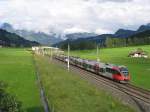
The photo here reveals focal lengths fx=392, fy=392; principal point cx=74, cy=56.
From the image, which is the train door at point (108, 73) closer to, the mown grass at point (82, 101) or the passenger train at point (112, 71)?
the passenger train at point (112, 71)

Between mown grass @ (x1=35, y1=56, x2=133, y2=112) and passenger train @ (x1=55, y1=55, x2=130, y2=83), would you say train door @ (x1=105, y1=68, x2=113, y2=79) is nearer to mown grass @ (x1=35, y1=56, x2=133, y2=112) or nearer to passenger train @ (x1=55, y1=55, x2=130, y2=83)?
passenger train @ (x1=55, y1=55, x2=130, y2=83)

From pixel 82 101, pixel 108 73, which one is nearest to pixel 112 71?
pixel 108 73

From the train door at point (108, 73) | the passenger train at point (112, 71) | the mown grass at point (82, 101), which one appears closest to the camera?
the mown grass at point (82, 101)

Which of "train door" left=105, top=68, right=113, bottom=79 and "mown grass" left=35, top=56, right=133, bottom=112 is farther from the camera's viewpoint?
"train door" left=105, top=68, right=113, bottom=79

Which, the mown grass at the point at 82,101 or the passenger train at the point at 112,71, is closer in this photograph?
the mown grass at the point at 82,101

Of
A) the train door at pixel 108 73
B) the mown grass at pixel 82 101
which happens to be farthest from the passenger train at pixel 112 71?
the mown grass at pixel 82 101

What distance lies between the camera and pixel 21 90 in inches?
2267

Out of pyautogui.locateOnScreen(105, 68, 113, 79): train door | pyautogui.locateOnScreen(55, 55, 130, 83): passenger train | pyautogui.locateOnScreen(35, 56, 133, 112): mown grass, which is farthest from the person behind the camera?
pyautogui.locateOnScreen(105, 68, 113, 79): train door

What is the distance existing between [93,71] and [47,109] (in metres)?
62.7

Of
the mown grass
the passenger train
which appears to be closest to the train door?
the passenger train

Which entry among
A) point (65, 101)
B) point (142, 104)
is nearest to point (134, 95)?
point (142, 104)

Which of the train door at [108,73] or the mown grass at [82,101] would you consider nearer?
the mown grass at [82,101]

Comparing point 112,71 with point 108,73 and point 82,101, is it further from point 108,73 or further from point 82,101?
point 82,101

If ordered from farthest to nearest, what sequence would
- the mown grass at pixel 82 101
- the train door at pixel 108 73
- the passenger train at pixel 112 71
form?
the train door at pixel 108 73, the passenger train at pixel 112 71, the mown grass at pixel 82 101
